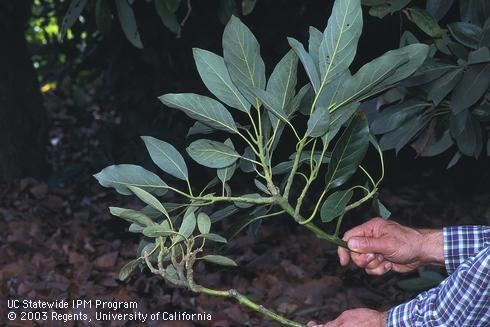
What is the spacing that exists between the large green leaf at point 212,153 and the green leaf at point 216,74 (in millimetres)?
95

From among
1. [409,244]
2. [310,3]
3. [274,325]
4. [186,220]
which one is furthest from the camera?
[310,3]

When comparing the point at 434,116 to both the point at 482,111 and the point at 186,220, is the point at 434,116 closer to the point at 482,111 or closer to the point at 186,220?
the point at 482,111

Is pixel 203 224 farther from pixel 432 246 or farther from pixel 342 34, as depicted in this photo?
pixel 432 246

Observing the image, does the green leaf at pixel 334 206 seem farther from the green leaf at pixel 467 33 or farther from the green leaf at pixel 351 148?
the green leaf at pixel 467 33

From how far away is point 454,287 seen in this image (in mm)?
1409

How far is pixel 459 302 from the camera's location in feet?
4.60

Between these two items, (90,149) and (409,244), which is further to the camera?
A: (90,149)

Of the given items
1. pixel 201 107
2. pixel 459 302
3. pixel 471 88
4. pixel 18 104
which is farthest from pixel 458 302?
pixel 18 104

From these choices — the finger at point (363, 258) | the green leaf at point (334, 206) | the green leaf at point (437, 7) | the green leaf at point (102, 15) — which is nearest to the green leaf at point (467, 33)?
the green leaf at point (437, 7)

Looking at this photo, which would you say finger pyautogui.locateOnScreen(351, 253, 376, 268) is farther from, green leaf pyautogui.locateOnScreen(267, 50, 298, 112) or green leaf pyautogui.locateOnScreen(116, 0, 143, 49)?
green leaf pyautogui.locateOnScreen(116, 0, 143, 49)

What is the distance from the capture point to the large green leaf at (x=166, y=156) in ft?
5.05

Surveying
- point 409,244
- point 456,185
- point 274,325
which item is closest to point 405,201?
point 456,185

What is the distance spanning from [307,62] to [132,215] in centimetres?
42

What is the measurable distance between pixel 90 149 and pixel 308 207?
5.06 ft
